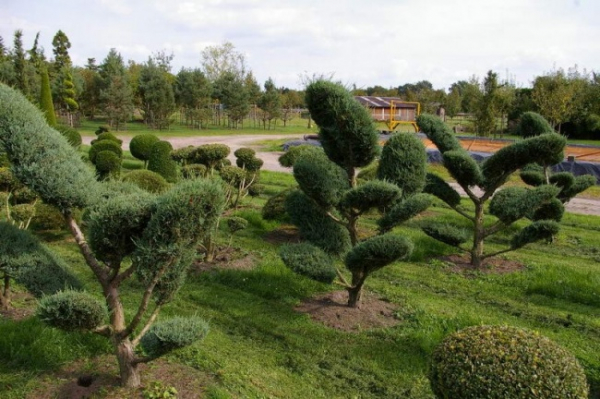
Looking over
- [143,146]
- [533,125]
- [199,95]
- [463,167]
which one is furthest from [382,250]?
[199,95]

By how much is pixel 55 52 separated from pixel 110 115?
14679 millimetres

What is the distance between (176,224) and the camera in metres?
3.82

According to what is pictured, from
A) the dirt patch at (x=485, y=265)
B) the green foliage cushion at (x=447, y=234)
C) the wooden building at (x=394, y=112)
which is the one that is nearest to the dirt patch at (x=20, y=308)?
the green foliage cushion at (x=447, y=234)

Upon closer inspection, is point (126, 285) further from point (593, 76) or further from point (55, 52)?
point (55, 52)

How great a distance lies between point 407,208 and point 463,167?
9.46 ft

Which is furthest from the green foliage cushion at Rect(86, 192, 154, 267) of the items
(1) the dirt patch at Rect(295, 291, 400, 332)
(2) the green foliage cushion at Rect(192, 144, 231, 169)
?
(2) the green foliage cushion at Rect(192, 144, 231, 169)

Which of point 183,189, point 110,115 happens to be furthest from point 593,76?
point 183,189

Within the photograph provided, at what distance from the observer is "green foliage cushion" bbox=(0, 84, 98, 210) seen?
12.9 ft

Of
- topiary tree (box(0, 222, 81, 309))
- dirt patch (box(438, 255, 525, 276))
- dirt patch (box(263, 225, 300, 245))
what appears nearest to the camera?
topiary tree (box(0, 222, 81, 309))

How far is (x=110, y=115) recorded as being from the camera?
42625 millimetres

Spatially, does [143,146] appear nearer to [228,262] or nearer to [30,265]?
[228,262]

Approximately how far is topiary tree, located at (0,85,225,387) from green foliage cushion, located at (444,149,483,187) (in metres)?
5.13

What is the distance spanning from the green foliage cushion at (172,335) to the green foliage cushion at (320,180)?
2558 mm

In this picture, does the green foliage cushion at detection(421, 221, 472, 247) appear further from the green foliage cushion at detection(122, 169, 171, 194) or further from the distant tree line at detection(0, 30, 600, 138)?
the distant tree line at detection(0, 30, 600, 138)
